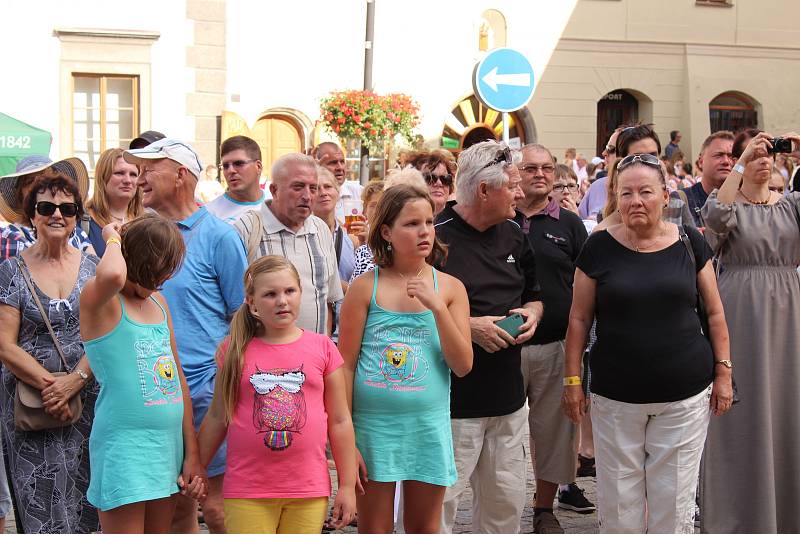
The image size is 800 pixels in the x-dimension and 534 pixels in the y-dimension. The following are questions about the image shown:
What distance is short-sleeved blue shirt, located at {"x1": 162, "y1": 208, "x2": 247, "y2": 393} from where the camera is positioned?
4.58m

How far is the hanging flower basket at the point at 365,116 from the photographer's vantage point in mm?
17797

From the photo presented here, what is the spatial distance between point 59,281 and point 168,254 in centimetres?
84

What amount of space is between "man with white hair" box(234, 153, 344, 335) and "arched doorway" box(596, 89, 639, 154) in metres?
19.5

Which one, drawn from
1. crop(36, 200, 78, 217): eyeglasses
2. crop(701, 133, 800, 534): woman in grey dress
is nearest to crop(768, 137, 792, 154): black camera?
crop(701, 133, 800, 534): woman in grey dress

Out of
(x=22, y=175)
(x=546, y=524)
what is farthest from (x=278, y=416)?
(x=546, y=524)

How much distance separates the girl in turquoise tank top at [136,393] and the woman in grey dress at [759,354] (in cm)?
286

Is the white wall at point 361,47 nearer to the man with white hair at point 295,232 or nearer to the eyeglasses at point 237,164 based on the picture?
the eyeglasses at point 237,164

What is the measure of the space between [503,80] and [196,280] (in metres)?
4.83

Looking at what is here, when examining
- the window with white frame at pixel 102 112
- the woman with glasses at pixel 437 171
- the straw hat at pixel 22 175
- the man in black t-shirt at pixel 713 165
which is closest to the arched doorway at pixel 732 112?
the window with white frame at pixel 102 112

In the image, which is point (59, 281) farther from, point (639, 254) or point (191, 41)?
point (191, 41)

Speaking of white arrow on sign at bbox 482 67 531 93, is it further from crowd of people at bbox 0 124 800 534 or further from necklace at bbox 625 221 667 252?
necklace at bbox 625 221 667 252

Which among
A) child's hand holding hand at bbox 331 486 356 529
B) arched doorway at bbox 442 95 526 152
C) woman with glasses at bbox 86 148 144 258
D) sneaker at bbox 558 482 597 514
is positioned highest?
arched doorway at bbox 442 95 526 152

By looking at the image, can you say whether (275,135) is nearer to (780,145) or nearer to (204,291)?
(780,145)

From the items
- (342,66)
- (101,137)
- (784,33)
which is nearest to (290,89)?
(342,66)
